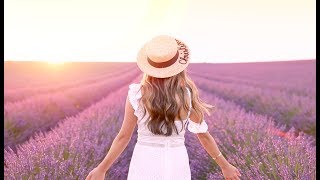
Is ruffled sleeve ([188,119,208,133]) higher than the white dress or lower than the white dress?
higher

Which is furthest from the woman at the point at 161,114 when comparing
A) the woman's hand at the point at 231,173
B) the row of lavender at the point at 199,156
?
the row of lavender at the point at 199,156

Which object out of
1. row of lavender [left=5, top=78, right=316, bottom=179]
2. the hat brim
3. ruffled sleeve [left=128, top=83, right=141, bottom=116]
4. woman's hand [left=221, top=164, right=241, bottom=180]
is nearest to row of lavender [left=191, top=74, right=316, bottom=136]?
row of lavender [left=5, top=78, right=316, bottom=179]

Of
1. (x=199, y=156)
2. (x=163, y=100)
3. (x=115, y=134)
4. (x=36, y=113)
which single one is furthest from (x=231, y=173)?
(x=36, y=113)

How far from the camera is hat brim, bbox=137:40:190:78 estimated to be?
A: 284cm

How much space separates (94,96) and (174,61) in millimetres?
7801

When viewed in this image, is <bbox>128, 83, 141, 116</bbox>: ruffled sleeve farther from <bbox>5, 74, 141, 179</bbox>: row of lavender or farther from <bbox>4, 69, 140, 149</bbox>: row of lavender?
<bbox>4, 69, 140, 149</bbox>: row of lavender

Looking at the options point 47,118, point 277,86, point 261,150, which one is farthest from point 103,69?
point 261,150

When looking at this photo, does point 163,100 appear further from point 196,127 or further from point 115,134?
point 115,134

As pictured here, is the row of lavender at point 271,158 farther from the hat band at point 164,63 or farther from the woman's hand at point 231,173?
the hat band at point 164,63

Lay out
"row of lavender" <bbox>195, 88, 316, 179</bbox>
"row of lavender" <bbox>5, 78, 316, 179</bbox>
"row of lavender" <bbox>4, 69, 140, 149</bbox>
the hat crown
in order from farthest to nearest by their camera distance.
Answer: "row of lavender" <bbox>4, 69, 140, 149</bbox>, "row of lavender" <bbox>5, 78, 316, 179</bbox>, "row of lavender" <bbox>195, 88, 316, 179</bbox>, the hat crown

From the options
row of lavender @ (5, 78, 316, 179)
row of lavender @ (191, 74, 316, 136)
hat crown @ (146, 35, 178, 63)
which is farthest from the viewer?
row of lavender @ (191, 74, 316, 136)

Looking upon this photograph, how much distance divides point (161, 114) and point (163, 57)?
29cm

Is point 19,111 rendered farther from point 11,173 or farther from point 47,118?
point 11,173
